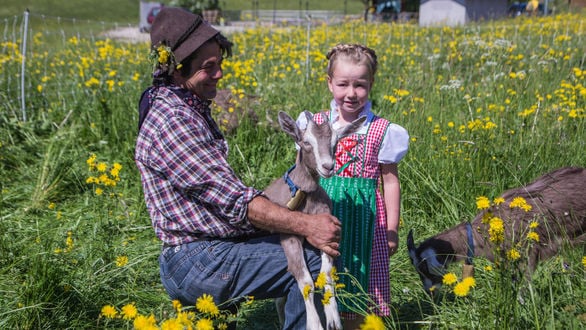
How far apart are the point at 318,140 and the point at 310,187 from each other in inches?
10.3

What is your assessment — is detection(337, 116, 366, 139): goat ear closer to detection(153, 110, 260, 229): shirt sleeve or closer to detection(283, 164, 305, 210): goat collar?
detection(283, 164, 305, 210): goat collar

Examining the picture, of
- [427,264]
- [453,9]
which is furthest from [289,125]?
[453,9]

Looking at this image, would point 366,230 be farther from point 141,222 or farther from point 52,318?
point 141,222

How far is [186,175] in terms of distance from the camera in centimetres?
241

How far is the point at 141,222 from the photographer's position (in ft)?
15.0

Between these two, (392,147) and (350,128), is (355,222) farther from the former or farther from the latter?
(350,128)

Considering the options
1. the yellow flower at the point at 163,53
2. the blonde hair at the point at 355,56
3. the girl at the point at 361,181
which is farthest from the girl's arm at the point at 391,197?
the yellow flower at the point at 163,53

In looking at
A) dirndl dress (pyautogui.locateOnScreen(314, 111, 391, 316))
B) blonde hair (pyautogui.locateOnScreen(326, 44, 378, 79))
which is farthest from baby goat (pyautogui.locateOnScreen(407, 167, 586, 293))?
blonde hair (pyautogui.locateOnScreen(326, 44, 378, 79))

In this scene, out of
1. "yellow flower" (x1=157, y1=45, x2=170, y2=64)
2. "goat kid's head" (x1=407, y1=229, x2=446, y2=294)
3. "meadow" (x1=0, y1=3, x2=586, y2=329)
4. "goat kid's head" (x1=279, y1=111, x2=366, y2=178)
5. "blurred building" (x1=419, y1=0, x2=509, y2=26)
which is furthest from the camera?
"blurred building" (x1=419, y1=0, x2=509, y2=26)

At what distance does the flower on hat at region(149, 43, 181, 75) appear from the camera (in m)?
2.57

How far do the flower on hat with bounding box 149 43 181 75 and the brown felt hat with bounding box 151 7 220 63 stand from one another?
23 mm

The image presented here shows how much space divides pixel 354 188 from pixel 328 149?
620 mm

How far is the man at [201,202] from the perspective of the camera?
7.86 ft

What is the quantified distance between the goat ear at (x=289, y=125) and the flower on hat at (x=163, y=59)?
55 cm
